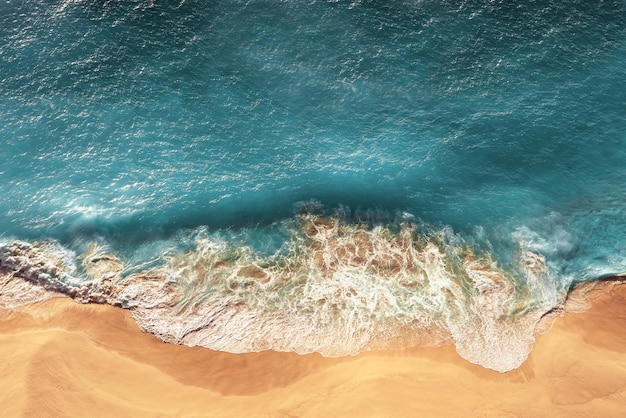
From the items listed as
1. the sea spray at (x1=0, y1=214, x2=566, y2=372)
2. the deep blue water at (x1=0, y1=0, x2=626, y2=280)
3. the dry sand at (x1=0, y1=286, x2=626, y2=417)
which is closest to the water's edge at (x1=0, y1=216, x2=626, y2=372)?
the sea spray at (x1=0, y1=214, x2=566, y2=372)

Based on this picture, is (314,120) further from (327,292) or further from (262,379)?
(262,379)

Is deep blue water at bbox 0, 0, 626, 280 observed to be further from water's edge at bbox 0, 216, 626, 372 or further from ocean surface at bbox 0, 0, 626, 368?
water's edge at bbox 0, 216, 626, 372

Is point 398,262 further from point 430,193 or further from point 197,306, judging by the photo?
point 197,306

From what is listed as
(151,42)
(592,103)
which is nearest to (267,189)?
(151,42)

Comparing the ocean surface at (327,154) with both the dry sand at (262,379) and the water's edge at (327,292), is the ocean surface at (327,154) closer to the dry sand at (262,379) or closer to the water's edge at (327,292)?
the water's edge at (327,292)

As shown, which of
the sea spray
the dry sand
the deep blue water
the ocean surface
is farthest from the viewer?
the deep blue water

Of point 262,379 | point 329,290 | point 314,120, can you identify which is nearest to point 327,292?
point 329,290

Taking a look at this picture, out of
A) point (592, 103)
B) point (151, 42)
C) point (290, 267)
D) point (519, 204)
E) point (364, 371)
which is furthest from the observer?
point (151, 42)
